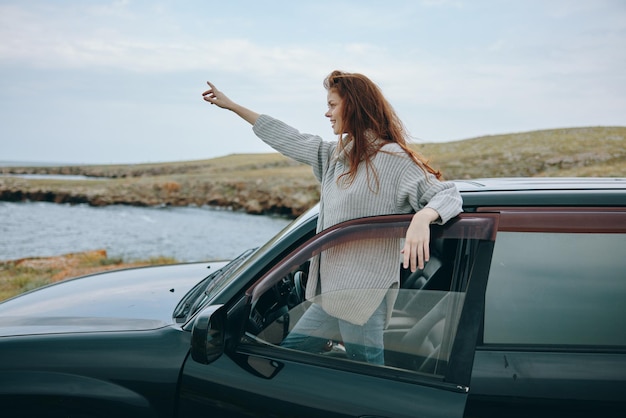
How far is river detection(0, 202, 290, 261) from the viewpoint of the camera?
18.5 metres

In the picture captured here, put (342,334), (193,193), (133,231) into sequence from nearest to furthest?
(342,334)
(133,231)
(193,193)

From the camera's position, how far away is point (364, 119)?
7.99 ft

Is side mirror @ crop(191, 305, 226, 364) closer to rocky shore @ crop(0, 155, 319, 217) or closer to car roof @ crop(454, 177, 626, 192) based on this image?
car roof @ crop(454, 177, 626, 192)

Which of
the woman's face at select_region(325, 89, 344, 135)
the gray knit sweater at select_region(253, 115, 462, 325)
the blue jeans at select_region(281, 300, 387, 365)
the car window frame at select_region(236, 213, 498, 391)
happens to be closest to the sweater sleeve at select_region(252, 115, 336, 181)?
the gray knit sweater at select_region(253, 115, 462, 325)

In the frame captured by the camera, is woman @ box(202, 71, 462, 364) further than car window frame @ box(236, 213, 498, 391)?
Yes

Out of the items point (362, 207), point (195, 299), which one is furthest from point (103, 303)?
point (362, 207)

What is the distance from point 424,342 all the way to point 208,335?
0.73m

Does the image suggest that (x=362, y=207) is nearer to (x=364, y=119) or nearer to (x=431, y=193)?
(x=431, y=193)

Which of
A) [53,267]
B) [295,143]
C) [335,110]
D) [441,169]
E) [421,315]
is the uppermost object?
[441,169]

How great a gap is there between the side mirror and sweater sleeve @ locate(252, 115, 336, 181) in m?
0.85

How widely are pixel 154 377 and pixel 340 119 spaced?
124 cm

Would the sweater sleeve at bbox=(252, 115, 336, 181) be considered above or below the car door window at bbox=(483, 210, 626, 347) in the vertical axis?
above

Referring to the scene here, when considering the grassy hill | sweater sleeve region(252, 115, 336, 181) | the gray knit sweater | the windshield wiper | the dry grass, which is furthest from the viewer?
the grassy hill

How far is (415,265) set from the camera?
197 cm
